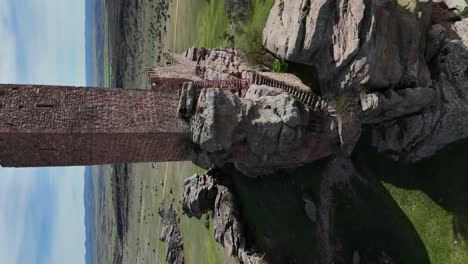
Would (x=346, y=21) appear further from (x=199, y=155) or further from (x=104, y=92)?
(x=104, y=92)

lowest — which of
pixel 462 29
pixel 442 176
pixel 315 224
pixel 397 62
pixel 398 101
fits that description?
pixel 315 224

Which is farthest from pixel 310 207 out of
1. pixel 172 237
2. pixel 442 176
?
pixel 172 237

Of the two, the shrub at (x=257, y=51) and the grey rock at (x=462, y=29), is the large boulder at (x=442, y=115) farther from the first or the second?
the shrub at (x=257, y=51)

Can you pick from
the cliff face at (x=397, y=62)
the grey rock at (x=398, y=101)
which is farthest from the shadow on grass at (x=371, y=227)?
the grey rock at (x=398, y=101)

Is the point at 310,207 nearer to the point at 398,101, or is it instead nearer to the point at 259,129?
the point at 259,129

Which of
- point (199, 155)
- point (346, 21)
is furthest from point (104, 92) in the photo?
point (346, 21)

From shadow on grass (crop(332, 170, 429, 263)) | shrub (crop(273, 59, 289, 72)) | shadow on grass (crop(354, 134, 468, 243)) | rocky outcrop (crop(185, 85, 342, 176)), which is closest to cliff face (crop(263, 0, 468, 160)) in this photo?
shadow on grass (crop(354, 134, 468, 243))
